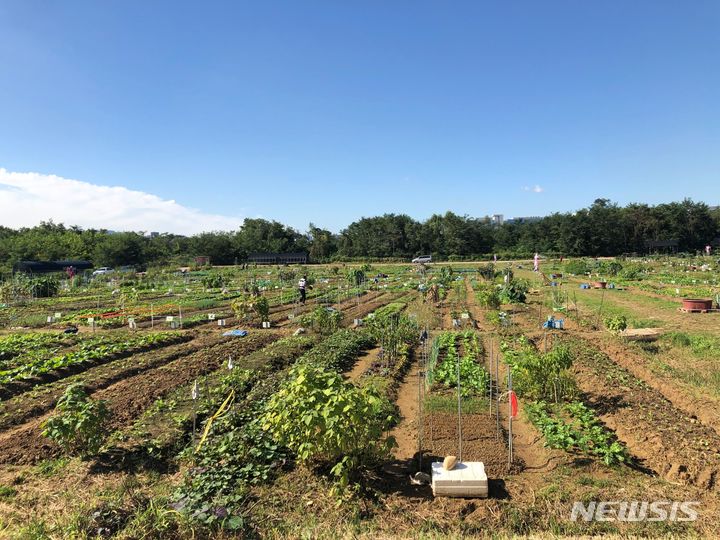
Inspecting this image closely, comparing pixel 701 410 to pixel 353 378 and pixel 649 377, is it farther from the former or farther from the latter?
pixel 353 378

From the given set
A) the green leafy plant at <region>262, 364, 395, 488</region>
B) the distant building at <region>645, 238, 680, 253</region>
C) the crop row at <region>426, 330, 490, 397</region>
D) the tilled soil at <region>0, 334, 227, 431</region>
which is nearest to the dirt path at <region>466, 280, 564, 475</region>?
the crop row at <region>426, 330, 490, 397</region>

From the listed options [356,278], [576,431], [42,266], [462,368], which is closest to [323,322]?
[462,368]

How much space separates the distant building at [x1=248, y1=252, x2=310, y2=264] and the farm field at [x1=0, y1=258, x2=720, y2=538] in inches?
2312

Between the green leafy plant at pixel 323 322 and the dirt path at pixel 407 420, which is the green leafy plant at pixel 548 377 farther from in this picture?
the green leafy plant at pixel 323 322

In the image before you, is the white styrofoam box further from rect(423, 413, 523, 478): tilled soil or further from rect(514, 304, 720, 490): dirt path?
rect(514, 304, 720, 490): dirt path

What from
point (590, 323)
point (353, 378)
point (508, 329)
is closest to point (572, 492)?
point (353, 378)

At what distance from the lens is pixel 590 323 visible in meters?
15.8

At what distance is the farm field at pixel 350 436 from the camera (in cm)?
455

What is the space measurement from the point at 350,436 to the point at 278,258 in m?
69.2

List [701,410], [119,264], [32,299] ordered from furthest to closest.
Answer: [119,264] < [32,299] < [701,410]

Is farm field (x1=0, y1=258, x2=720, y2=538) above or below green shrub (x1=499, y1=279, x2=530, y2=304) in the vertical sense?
below

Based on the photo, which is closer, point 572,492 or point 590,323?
point 572,492

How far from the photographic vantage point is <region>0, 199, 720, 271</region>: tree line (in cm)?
6247

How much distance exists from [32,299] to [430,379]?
30063 millimetres
